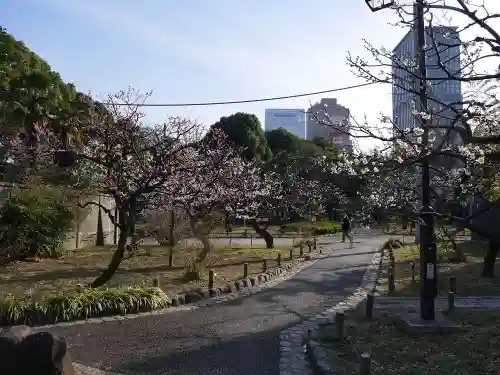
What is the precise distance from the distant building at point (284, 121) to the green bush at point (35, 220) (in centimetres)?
1752

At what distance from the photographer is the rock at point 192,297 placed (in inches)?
440

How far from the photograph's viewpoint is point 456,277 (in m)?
15.1

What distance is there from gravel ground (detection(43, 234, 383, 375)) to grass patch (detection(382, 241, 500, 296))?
2461 millimetres

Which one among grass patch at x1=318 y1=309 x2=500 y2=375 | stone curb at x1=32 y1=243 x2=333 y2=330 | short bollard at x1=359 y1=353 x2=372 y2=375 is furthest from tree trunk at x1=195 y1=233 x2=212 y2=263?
short bollard at x1=359 y1=353 x2=372 y2=375

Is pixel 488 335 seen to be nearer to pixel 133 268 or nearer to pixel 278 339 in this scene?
pixel 278 339

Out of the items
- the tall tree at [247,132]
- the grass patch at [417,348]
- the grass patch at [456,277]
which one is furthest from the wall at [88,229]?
the tall tree at [247,132]

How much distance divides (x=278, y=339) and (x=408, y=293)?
5402 millimetres

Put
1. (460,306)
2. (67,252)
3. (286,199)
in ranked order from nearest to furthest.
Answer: (460,306) → (67,252) → (286,199)

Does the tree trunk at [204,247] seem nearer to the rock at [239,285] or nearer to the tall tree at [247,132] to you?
the rock at [239,285]

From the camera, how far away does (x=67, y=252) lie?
18891 mm

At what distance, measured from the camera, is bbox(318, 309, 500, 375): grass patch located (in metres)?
6.40

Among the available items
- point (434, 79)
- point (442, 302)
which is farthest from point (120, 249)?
point (434, 79)

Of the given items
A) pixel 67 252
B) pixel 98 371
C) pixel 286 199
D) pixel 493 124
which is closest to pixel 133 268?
pixel 67 252

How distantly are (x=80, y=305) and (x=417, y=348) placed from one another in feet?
19.8
